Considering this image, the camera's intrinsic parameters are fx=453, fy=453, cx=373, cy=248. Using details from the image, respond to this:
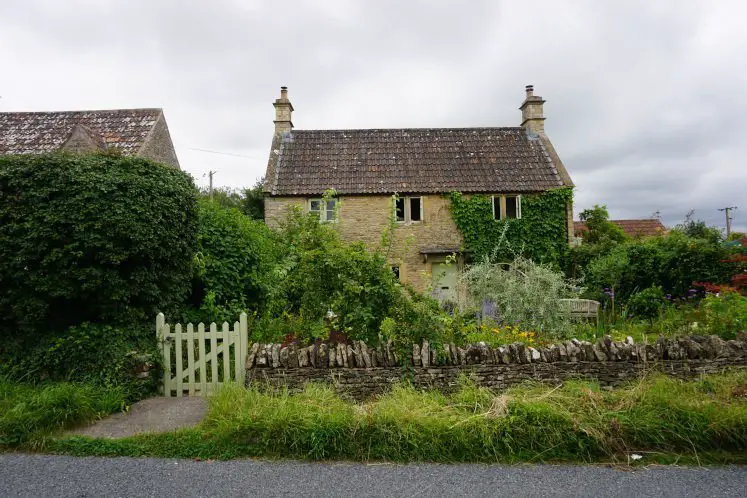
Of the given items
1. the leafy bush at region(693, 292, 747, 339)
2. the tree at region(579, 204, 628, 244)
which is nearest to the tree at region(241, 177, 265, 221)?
the tree at region(579, 204, 628, 244)

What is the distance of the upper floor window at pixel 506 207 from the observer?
1942cm

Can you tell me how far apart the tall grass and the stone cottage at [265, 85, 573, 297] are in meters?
13.1

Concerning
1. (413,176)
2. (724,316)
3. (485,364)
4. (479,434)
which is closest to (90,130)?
(413,176)

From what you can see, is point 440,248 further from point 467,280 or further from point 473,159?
point 467,280

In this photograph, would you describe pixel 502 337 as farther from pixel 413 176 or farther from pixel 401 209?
pixel 413 176

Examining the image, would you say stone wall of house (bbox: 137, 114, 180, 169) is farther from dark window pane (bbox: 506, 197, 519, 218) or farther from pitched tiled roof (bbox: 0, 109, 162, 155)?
dark window pane (bbox: 506, 197, 519, 218)

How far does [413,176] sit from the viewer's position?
20047 mm

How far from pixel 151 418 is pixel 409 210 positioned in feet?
49.5

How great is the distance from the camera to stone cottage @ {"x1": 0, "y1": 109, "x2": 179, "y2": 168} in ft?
48.6

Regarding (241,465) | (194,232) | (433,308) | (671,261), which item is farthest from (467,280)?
(241,465)

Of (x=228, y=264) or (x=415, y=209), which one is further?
(x=415, y=209)

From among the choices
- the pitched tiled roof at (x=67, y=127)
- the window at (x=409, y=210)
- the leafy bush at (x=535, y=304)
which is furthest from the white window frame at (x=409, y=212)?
the pitched tiled roof at (x=67, y=127)

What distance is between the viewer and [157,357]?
20.9 ft

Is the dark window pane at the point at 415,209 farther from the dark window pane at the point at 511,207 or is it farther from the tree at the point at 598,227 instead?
the tree at the point at 598,227
